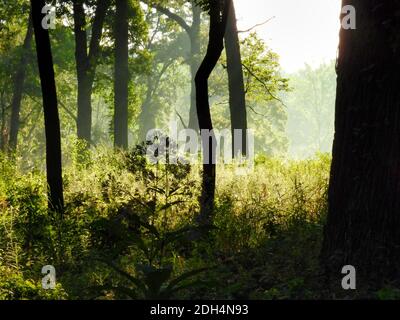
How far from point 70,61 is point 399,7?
33499mm

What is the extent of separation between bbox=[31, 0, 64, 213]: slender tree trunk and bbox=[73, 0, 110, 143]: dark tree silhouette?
44.7 ft

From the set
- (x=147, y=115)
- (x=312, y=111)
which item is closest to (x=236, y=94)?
(x=147, y=115)

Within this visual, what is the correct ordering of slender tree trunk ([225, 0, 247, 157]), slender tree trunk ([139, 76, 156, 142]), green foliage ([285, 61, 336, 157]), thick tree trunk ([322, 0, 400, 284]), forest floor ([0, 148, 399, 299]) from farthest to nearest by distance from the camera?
green foliage ([285, 61, 336, 157]) → slender tree trunk ([139, 76, 156, 142]) → slender tree trunk ([225, 0, 247, 157]) → forest floor ([0, 148, 399, 299]) → thick tree trunk ([322, 0, 400, 284])

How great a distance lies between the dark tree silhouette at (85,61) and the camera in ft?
74.8

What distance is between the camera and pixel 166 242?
5.38m

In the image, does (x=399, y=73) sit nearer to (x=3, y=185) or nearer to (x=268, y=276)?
(x=268, y=276)

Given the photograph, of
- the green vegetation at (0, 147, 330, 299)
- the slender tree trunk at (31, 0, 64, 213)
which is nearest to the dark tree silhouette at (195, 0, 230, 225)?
the green vegetation at (0, 147, 330, 299)

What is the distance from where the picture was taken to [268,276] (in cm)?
585

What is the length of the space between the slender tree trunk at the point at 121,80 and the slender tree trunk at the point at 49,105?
45.3ft

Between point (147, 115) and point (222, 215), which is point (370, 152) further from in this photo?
point (147, 115)

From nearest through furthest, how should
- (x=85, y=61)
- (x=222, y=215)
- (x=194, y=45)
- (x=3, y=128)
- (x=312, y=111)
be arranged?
(x=222, y=215)
(x=3, y=128)
(x=85, y=61)
(x=194, y=45)
(x=312, y=111)

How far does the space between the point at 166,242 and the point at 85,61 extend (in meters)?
19.1

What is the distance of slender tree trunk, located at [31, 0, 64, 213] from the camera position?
862cm

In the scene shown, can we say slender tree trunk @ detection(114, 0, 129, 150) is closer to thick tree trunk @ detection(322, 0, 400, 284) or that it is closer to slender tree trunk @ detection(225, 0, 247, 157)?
slender tree trunk @ detection(225, 0, 247, 157)
